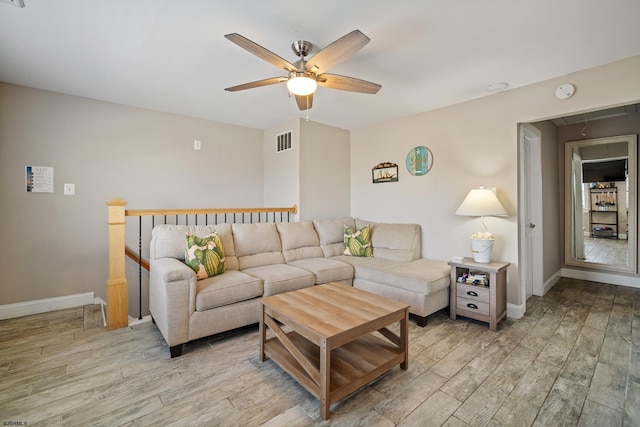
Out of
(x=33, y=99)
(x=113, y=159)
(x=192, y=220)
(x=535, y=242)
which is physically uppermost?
(x=33, y=99)

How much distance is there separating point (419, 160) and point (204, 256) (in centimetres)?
300

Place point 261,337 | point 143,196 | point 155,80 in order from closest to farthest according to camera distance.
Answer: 1. point 261,337
2. point 155,80
3. point 143,196

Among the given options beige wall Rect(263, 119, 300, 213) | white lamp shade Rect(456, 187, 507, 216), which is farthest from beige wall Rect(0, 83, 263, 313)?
white lamp shade Rect(456, 187, 507, 216)

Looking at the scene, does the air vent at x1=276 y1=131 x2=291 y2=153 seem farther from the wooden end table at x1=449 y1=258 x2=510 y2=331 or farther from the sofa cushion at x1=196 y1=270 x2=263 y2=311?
the wooden end table at x1=449 y1=258 x2=510 y2=331

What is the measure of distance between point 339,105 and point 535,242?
125 inches

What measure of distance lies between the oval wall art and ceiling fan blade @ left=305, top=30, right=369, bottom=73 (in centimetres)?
224

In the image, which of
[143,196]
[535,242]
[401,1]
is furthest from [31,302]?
[535,242]

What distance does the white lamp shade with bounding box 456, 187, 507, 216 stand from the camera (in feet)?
9.59

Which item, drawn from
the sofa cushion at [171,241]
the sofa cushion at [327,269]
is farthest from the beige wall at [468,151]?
the sofa cushion at [171,241]

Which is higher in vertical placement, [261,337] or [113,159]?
[113,159]

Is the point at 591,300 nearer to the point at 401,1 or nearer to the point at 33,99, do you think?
the point at 401,1

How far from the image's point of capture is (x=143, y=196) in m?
3.78

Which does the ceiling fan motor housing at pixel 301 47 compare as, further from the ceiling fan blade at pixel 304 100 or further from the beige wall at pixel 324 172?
the beige wall at pixel 324 172

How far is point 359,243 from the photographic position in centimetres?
397
